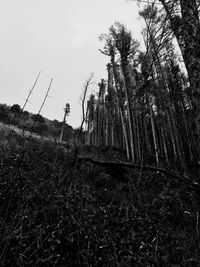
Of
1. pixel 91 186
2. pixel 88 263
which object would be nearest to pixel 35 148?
pixel 91 186

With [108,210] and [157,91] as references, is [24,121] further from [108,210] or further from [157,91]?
[157,91]

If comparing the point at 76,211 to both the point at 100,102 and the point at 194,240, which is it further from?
the point at 100,102

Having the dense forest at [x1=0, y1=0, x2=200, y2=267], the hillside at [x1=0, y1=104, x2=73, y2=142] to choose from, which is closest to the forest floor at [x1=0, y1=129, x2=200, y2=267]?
the dense forest at [x1=0, y1=0, x2=200, y2=267]

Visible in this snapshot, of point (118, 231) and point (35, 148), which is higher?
point (35, 148)

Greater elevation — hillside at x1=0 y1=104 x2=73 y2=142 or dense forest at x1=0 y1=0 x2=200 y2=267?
hillside at x1=0 y1=104 x2=73 y2=142

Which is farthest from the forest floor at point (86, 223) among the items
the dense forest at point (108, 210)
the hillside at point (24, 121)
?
the hillside at point (24, 121)

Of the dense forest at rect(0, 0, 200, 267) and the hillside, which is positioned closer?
the dense forest at rect(0, 0, 200, 267)

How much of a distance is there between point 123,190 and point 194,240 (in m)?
2.41

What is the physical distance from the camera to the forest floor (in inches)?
89.2

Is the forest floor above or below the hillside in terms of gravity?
below

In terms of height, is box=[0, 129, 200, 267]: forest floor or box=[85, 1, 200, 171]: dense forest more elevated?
box=[85, 1, 200, 171]: dense forest

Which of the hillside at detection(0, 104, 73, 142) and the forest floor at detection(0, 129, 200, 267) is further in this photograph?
the hillside at detection(0, 104, 73, 142)

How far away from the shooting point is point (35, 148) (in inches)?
245

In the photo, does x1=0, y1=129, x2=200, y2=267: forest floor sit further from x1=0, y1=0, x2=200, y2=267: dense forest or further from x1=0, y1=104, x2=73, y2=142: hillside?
x1=0, y1=104, x2=73, y2=142: hillside
